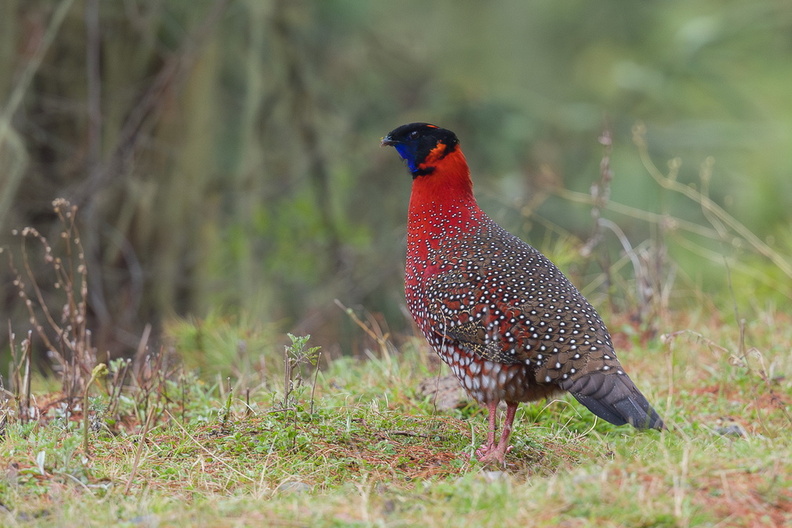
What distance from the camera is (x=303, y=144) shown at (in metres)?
10.0

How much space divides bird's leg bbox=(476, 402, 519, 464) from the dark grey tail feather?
41 centimetres

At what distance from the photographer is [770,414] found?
4773 mm

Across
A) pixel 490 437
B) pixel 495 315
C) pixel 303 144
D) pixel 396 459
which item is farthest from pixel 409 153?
pixel 303 144

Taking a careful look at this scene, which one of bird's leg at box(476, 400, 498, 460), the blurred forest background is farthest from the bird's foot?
the blurred forest background

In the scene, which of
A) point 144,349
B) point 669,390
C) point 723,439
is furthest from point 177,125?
point 723,439

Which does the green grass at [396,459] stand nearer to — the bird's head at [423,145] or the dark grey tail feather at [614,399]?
the dark grey tail feather at [614,399]

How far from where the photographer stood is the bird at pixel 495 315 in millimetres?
3834

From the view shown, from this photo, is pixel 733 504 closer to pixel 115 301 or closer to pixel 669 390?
pixel 669 390

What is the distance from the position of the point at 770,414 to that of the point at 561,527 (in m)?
2.30

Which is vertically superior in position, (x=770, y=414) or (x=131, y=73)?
(x=131, y=73)

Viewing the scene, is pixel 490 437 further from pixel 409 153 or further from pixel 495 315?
pixel 409 153

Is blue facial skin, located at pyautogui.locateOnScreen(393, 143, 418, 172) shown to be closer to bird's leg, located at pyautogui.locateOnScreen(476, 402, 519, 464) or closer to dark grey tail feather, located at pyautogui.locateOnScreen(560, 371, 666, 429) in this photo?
bird's leg, located at pyautogui.locateOnScreen(476, 402, 519, 464)

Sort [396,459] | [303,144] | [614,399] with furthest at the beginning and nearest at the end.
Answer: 1. [303,144]
2. [396,459]
3. [614,399]

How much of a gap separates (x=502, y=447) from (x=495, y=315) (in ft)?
1.87
